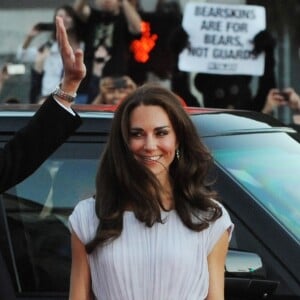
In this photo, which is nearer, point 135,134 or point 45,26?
point 135,134

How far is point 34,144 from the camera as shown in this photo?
267 cm

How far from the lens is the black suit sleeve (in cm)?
266

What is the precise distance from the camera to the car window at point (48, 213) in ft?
11.8

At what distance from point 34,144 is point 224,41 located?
6314 mm

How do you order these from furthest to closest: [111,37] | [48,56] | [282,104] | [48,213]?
[48,56] < [111,37] < [282,104] < [48,213]

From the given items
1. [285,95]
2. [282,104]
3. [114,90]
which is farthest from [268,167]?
Result: [285,95]

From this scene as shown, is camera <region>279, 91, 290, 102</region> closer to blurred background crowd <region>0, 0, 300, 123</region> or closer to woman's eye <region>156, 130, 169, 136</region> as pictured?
blurred background crowd <region>0, 0, 300, 123</region>

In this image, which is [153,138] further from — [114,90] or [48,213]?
[114,90]

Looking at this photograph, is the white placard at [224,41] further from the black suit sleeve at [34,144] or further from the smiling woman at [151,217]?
the black suit sleeve at [34,144]

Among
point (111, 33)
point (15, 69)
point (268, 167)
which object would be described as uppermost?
point (111, 33)

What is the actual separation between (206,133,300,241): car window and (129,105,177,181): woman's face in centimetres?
75

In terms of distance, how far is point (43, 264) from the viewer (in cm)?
362

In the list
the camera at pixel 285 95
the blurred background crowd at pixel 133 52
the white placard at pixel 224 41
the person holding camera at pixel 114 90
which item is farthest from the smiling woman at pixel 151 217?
the camera at pixel 285 95

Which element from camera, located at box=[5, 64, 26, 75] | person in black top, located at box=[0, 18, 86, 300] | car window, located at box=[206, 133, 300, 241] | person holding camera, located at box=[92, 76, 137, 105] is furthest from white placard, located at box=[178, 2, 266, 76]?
person in black top, located at box=[0, 18, 86, 300]
